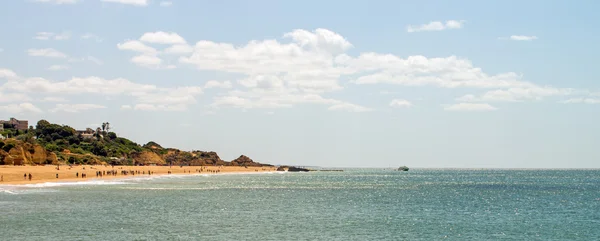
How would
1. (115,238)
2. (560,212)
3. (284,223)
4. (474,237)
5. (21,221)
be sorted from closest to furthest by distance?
(115,238) → (474,237) → (21,221) → (284,223) → (560,212)

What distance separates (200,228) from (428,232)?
16625mm

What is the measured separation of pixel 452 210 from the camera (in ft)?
210

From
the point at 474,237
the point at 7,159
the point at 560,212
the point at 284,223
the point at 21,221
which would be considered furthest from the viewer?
the point at 7,159

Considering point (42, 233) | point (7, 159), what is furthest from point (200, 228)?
point (7, 159)

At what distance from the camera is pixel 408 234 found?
44969mm

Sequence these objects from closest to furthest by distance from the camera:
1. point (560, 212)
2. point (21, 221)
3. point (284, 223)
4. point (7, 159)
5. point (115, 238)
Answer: point (115, 238) < point (21, 221) < point (284, 223) < point (560, 212) < point (7, 159)

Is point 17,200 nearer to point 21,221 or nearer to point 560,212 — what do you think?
point 21,221

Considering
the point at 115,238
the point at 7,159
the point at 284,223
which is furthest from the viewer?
the point at 7,159

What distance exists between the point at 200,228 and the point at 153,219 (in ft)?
22.4

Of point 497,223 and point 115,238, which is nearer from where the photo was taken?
point 115,238

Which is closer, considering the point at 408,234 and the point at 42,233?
the point at 42,233

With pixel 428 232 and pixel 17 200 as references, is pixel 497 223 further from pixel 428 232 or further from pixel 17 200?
pixel 17 200

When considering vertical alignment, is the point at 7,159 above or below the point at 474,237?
above

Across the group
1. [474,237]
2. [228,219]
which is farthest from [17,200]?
[474,237]
